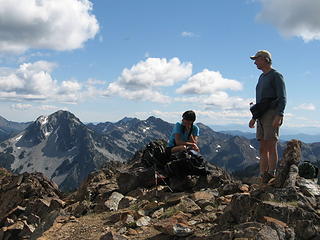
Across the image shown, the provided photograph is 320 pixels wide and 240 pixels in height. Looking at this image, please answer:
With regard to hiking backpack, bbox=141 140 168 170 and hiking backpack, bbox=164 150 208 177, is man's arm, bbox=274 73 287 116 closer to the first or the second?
hiking backpack, bbox=164 150 208 177

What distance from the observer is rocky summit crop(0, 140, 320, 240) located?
8.20 m

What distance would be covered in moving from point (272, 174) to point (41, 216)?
12.9 meters

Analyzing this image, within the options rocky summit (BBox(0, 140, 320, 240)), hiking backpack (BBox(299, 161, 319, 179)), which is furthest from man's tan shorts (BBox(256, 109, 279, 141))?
hiking backpack (BBox(299, 161, 319, 179))

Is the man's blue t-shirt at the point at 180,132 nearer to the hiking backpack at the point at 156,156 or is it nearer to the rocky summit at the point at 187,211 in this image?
the hiking backpack at the point at 156,156

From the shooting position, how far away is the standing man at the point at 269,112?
13.2m

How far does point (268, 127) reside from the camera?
1351 centimetres

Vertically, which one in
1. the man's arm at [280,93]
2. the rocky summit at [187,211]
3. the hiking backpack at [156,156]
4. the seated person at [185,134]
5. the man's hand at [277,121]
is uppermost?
the man's arm at [280,93]

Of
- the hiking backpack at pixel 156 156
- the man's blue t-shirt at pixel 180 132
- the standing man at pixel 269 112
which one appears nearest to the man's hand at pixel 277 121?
the standing man at pixel 269 112

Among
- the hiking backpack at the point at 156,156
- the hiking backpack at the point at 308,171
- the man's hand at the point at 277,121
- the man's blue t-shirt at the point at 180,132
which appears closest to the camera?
the hiking backpack at the point at 308,171

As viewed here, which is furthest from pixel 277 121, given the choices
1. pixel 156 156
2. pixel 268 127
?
pixel 156 156

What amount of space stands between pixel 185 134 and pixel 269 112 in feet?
13.0

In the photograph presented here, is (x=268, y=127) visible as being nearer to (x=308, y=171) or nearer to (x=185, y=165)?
(x=308, y=171)

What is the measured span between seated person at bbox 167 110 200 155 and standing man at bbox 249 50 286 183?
2.73m

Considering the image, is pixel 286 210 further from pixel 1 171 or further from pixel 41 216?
pixel 1 171
